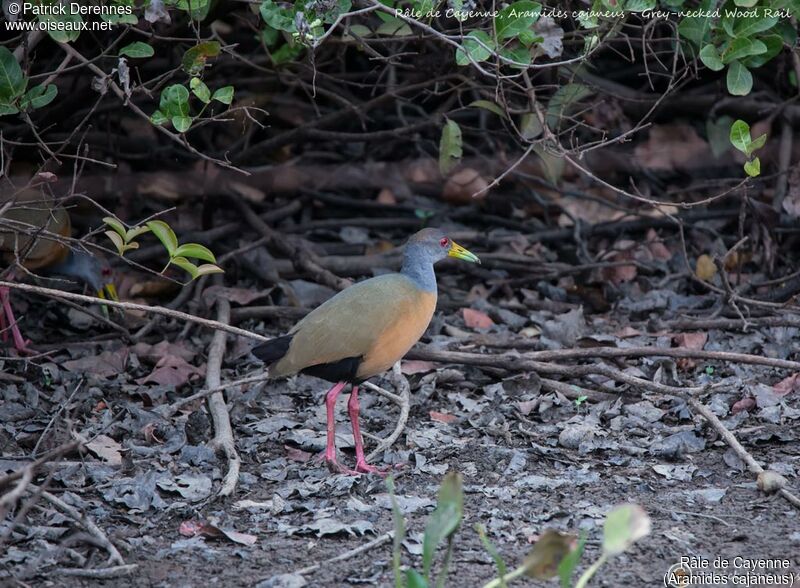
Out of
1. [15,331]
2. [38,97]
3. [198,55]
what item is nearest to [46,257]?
[15,331]

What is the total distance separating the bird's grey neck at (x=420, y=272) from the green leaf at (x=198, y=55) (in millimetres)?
1335

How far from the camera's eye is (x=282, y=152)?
25.7ft

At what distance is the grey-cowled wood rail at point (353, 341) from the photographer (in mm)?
4652

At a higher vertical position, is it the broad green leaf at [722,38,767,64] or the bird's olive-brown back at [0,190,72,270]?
the broad green leaf at [722,38,767,64]

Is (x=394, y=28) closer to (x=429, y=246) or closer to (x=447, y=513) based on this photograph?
(x=429, y=246)

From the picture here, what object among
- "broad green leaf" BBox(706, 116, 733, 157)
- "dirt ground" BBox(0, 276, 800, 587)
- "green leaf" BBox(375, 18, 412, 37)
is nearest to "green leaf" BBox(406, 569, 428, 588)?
"dirt ground" BBox(0, 276, 800, 587)

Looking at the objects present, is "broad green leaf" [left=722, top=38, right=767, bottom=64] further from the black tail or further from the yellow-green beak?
the black tail

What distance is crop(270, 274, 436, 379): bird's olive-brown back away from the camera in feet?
15.3

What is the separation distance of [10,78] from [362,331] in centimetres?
187

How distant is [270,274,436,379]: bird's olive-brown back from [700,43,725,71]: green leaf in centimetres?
183

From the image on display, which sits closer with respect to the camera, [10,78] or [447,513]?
[447,513]

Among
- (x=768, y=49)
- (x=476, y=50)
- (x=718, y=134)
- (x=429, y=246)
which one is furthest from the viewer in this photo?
(x=718, y=134)

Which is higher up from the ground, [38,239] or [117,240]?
[117,240]

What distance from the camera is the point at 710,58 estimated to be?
514 cm
